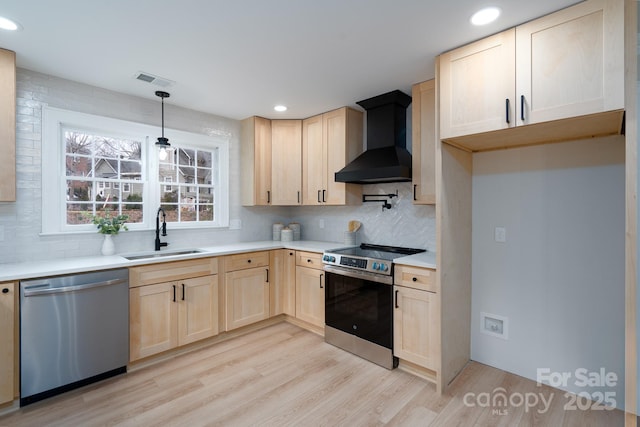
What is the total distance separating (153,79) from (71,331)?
2.08m

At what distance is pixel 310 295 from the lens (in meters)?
3.37

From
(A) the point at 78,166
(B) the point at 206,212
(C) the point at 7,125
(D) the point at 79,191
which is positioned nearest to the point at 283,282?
(B) the point at 206,212

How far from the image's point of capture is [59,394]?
2.25 m

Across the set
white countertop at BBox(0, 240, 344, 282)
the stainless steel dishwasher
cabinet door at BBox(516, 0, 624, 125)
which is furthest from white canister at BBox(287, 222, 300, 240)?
cabinet door at BBox(516, 0, 624, 125)

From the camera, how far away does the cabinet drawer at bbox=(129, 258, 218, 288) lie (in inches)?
102

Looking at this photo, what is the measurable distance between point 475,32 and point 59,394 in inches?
149

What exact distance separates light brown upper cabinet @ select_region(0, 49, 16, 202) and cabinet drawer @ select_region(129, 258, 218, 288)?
1.01 meters

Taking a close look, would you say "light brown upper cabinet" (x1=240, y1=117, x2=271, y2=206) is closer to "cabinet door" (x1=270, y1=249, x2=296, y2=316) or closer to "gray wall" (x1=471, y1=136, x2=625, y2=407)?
"cabinet door" (x1=270, y1=249, x2=296, y2=316)

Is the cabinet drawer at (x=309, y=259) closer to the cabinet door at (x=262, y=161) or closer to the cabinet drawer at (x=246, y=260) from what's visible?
the cabinet drawer at (x=246, y=260)

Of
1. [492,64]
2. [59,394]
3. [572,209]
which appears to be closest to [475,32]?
[492,64]

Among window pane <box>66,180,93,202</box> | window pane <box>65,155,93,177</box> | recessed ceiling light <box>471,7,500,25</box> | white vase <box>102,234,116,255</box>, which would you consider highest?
recessed ceiling light <box>471,7,500,25</box>

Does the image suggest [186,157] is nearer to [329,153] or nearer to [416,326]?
[329,153]

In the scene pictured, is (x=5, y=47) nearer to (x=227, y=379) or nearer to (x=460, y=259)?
(x=227, y=379)

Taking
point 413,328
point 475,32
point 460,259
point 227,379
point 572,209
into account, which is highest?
point 475,32
